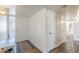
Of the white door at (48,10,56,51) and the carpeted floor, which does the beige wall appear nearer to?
the carpeted floor

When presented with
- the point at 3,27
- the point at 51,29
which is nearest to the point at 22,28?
the point at 3,27

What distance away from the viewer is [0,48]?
5.88 feet

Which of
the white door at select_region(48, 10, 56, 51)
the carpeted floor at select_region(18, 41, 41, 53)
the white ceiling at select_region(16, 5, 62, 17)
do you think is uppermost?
the white ceiling at select_region(16, 5, 62, 17)

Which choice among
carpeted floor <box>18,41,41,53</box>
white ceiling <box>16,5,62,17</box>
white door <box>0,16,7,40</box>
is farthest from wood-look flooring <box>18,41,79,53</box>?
white ceiling <box>16,5,62,17</box>

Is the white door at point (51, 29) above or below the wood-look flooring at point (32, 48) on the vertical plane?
above

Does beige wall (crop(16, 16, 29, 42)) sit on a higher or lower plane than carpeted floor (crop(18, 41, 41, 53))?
higher

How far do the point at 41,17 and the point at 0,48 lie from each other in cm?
66

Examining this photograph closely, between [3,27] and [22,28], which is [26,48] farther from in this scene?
[3,27]

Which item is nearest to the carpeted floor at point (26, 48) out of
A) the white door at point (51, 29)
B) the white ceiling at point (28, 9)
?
the white door at point (51, 29)

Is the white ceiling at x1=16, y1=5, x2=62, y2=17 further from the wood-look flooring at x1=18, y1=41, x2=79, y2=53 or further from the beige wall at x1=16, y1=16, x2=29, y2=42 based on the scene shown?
the wood-look flooring at x1=18, y1=41, x2=79, y2=53

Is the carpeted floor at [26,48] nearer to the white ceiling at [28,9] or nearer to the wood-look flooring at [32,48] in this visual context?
the wood-look flooring at [32,48]
